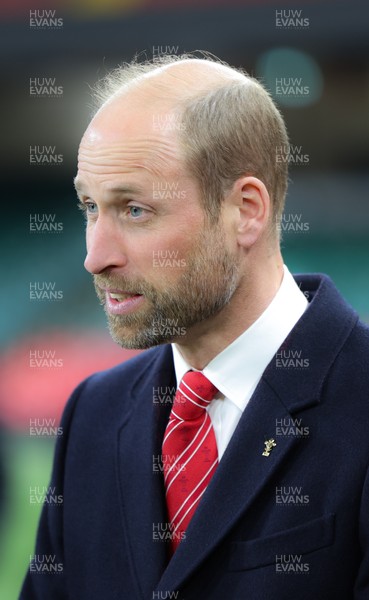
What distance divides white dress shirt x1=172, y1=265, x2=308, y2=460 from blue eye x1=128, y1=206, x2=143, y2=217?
0.86 feet

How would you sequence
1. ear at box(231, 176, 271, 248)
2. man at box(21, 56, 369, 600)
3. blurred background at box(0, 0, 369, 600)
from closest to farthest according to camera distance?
man at box(21, 56, 369, 600)
ear at box(231, 176, 271, 248)
blurred background at box(0, 0, 369, 600)

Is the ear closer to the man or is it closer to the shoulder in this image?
the man

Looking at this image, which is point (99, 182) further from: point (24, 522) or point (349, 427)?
point (24, 522)

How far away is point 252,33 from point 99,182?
356 cm

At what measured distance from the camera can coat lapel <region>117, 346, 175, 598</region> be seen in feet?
4.91

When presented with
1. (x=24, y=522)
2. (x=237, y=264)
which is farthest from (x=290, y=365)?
(x=24, y=522)

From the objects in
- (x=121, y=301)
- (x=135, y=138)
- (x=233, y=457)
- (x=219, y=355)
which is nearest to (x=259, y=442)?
(x=233, y=457)

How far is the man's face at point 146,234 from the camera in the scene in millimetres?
1415

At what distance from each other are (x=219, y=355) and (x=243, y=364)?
4cm

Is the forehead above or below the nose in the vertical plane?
above

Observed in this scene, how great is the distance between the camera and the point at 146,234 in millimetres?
1431

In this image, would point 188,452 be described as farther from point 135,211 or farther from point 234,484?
point 135,211

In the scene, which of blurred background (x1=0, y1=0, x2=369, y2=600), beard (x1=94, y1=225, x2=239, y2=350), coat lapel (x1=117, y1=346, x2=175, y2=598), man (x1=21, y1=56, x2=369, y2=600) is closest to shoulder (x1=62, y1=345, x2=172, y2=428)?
coat lapel (x1=117, y1=346, x2=175, y2=598)

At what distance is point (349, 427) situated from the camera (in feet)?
4.56
